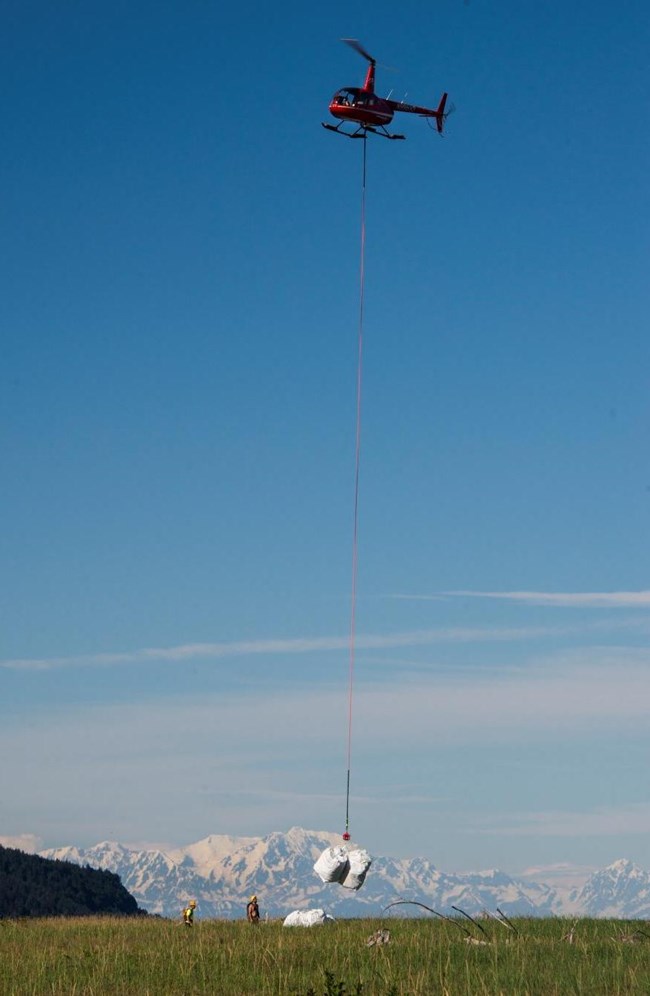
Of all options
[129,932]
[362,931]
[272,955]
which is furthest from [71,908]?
[272,955]

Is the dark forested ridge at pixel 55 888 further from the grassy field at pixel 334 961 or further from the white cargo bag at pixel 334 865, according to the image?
the white cargo bag at pixel 334 865

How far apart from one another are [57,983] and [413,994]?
7186 mm

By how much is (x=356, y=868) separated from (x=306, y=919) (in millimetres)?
2190

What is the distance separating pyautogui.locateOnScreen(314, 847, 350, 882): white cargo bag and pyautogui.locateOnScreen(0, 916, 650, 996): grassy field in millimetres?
1208

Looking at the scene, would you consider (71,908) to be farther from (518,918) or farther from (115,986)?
(115,986)

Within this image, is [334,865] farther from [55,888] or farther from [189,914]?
[55,888]

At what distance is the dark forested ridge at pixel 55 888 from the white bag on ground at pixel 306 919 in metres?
25.3

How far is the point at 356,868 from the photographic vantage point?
32375 mm

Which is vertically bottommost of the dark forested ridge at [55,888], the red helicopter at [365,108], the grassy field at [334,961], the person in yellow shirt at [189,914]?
the dark forested ridge at [55,888]

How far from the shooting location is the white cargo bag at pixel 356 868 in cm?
3238

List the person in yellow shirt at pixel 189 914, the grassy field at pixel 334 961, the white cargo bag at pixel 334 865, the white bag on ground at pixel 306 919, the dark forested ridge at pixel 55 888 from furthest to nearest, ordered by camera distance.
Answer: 1. the dark forested ridge at pixel 55 888
2. the person in yellow shirt at pixel 189 914
3. the white bag on ground at pixel 306 919
4. the white cargo bag at pixel 334 865
5. the grassy field at pixel 334 961

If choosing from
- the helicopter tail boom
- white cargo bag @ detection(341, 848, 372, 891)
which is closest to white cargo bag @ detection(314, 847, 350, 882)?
white cargo bag @ detection(341, 848, 372, 891)

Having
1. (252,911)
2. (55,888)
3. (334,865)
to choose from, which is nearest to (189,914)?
(252,911)

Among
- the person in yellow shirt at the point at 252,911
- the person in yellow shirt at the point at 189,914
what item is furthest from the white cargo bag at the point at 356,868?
the person in yellow shirt at the point at 189,914
